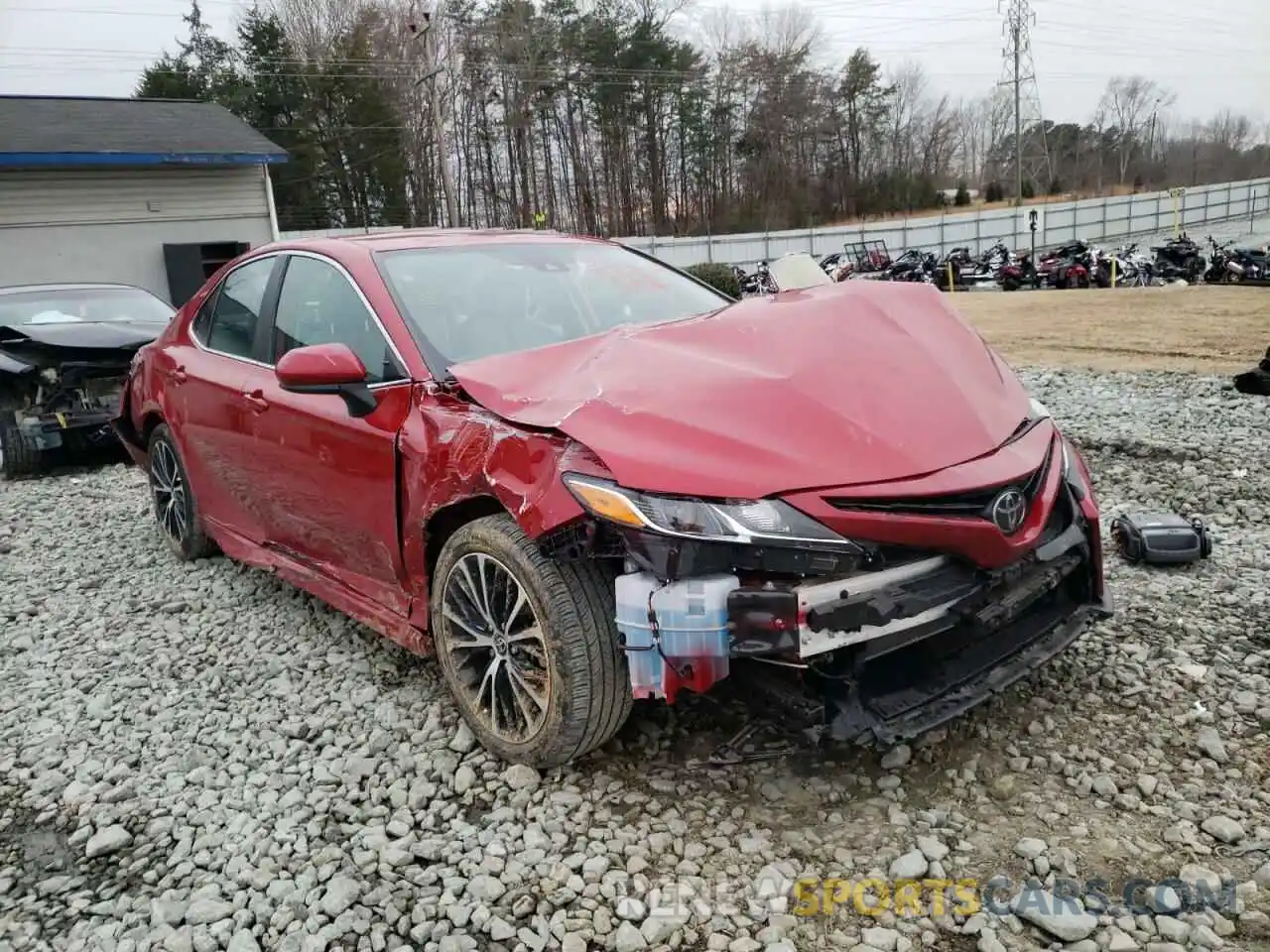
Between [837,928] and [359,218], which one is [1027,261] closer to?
[837,928]

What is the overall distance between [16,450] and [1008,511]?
7270mm

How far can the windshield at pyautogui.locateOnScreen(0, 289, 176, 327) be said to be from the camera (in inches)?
288

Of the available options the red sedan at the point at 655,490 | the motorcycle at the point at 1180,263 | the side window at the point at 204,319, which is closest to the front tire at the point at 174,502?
the side window at the point at 204,319

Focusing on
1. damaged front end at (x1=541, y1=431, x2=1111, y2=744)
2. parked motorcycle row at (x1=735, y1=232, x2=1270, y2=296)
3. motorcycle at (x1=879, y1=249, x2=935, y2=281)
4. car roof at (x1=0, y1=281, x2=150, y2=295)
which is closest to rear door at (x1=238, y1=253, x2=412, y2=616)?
damaged front end at (x1=541, y1=431, x2=1111, y2=744)

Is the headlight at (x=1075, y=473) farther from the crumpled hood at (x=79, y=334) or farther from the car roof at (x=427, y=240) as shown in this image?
the crumpled hood at (x=79, y=334)

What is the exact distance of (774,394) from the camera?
2.40 m

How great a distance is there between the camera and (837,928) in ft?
6.61

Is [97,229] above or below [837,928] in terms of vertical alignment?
above

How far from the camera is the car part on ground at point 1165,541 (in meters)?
3.81

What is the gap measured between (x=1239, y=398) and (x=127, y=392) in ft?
24.5

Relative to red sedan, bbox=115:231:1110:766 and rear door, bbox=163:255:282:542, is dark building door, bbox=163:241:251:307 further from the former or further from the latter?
red sedan, bbox=115:231:1110:766

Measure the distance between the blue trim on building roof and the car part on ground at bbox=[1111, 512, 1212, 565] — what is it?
16685mm

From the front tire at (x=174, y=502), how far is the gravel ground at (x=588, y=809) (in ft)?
3.09

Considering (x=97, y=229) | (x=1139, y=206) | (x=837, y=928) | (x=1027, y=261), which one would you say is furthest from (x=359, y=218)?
(x=837, y=928)
